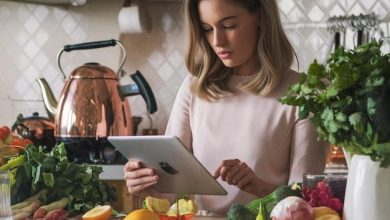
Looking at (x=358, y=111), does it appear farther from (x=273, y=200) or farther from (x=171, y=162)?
(x=171, y=162)

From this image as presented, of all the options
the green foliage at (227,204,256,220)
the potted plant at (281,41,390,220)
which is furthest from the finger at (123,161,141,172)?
the potted plant at (281,41,390,220)

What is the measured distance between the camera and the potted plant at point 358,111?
83 cm

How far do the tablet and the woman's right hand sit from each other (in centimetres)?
1

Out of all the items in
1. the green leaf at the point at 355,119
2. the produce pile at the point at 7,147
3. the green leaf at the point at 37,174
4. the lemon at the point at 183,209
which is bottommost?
the lemon at the point at 183,209

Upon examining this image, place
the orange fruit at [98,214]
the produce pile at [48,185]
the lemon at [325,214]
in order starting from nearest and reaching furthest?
the lemon at [325,214], the orange fruit at [98,214], the produce pile at [48,185]

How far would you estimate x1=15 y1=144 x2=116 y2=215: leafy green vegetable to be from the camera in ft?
4.21

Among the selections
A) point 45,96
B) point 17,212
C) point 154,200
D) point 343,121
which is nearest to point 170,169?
point 154,200

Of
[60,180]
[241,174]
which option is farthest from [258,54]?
[60,180]

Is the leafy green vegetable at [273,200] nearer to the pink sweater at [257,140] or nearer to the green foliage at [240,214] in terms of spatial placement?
the green foliage at [240,214]

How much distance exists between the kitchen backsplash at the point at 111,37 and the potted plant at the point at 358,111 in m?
1.57

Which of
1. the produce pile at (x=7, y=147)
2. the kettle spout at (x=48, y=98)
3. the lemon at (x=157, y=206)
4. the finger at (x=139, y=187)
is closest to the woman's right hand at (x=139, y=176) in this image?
the finger at (x=139, y=187)

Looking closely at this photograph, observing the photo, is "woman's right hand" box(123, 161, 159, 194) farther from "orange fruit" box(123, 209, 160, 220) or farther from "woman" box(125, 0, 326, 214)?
"orange fruit" box(123, 209, 160, 220)

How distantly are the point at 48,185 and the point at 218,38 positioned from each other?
482mm

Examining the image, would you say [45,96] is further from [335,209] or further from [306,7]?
[335,209]
